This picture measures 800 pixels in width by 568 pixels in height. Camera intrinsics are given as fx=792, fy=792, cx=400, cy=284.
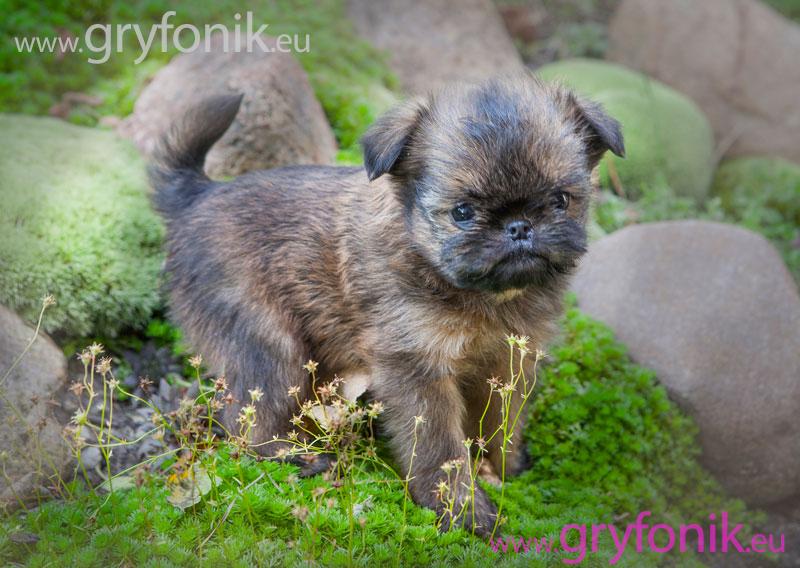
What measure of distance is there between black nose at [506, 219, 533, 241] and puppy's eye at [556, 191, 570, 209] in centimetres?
23

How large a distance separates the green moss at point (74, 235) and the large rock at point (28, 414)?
0.28 m

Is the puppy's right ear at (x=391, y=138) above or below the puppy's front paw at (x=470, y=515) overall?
above

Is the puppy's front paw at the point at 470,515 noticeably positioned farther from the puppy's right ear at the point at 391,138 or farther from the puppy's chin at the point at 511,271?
the puppy's right ear at the point at 391,138

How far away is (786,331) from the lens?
534cm

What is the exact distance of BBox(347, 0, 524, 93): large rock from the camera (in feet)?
26.9

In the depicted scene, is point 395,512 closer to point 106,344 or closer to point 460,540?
point 460,540

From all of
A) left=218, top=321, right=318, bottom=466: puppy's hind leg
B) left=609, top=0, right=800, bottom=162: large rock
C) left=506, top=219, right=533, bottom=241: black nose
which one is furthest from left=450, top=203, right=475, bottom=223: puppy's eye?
left=609, top=0, right=800, bottom=162: large rock

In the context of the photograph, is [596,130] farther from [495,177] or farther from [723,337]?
[723,337]

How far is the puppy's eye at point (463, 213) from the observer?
333 centimetres

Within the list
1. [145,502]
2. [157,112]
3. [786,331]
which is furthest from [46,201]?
[786,331]

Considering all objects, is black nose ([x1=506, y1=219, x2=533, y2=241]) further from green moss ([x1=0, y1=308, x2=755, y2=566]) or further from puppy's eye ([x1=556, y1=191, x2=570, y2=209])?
green moss ([x1=0, y1=308, x2=755, y2=566])

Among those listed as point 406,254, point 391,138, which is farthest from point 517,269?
point 391,138

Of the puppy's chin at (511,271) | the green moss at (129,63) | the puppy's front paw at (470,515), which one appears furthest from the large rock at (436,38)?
the puppy's front paw at (470,515)

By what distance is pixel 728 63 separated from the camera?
938 centimetres
